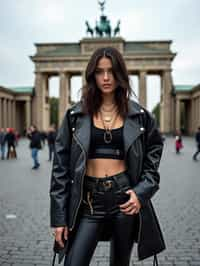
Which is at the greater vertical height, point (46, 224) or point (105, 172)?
point (105, 172)

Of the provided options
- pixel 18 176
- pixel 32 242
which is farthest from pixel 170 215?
pixel 18 176

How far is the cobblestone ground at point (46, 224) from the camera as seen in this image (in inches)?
181

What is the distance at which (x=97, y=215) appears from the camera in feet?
7.58

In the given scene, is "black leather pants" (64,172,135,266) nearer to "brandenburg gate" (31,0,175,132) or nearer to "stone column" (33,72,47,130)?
"brandenburg gate" (31,0,175,132)

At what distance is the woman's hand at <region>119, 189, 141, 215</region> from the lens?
7.26 ft

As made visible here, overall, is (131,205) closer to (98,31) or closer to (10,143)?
(10,143)

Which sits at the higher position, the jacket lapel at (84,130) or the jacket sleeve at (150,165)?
the jacket lapel at (84,130)

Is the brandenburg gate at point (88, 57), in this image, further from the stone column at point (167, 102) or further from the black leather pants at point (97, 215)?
the black leather pants at point (97, 215)

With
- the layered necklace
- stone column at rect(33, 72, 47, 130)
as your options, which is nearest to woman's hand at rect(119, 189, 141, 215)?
the layered necklace

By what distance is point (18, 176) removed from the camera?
12555mm

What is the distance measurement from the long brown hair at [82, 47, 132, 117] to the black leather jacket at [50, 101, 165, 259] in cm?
7

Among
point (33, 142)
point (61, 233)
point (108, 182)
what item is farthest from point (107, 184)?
point (33, 142)

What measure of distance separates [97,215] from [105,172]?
327mm

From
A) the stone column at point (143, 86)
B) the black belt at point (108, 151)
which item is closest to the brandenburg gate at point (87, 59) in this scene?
the stone column at point (143, 86)
